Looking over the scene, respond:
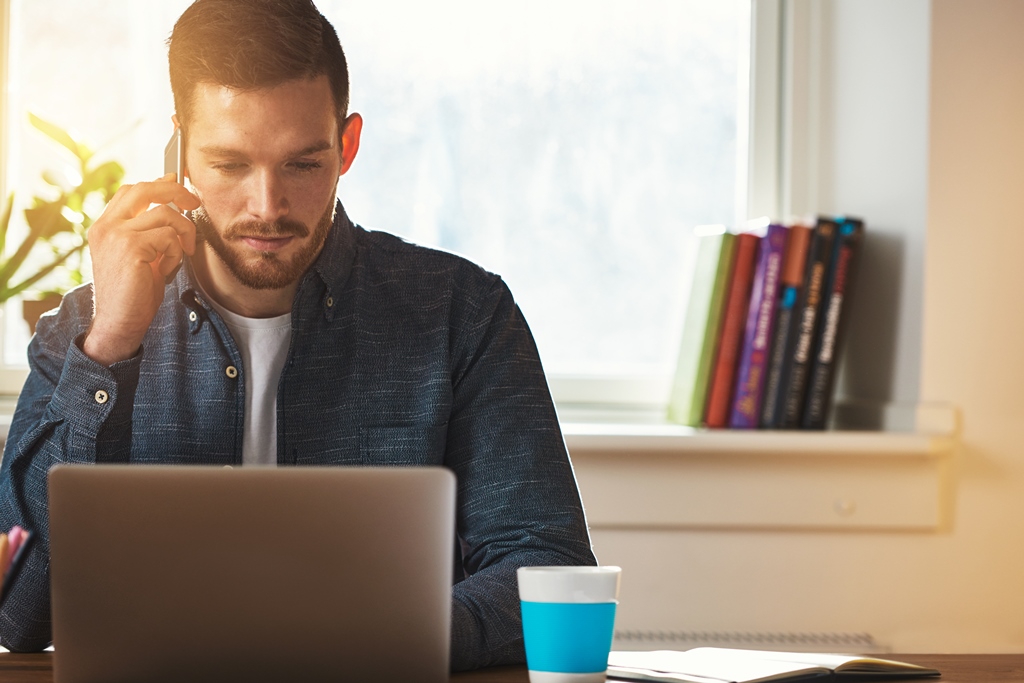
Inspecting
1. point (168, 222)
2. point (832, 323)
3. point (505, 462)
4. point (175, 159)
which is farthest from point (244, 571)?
point (832, 323)

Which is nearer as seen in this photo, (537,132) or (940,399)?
(940,399)

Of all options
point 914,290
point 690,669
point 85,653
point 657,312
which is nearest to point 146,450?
point 85,653

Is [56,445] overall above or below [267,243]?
below

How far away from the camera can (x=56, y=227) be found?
71.4 inches

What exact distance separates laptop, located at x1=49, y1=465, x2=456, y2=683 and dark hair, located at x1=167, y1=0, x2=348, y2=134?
710 mm

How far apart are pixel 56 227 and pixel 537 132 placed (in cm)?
89

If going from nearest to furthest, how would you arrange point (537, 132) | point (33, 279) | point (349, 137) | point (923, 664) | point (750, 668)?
point (750, 668) → point (923, 664) → point (349, 137) → point (33, 279) → point (537, 132)

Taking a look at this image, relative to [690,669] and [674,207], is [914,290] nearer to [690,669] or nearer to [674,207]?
[674,207]

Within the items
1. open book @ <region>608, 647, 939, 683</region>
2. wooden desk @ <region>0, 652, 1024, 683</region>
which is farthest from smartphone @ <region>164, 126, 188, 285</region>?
open book @ <region>608, 647, 939, 683</region>

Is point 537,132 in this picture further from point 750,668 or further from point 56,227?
point 750,668

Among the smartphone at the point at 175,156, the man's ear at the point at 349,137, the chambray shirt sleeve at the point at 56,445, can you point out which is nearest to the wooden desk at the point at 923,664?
the chambray shirt sleeve at the point at 56,445

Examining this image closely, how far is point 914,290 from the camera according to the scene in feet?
5.93

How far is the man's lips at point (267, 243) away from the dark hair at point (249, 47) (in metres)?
0.17

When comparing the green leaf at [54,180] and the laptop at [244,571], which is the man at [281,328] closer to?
the laptop at [244,571]
